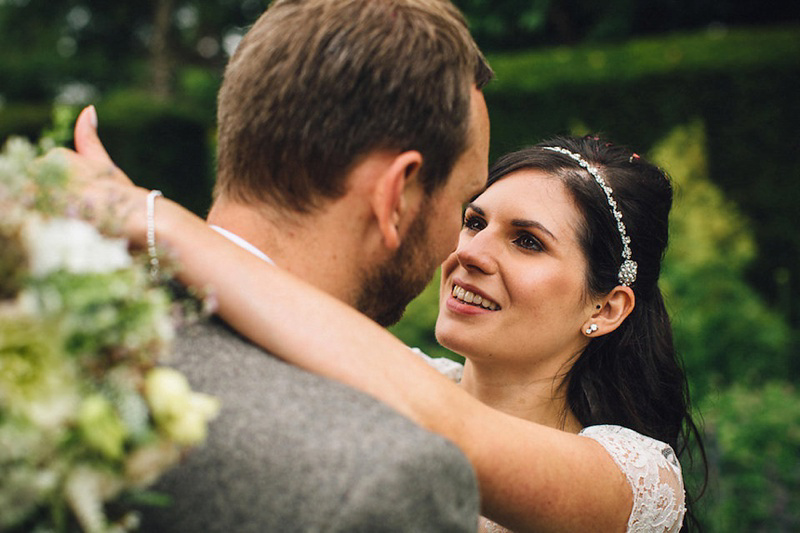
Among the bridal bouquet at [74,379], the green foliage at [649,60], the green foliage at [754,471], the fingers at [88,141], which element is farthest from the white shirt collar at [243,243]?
the green foliage at [649,60]

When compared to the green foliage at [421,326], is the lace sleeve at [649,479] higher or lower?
higher

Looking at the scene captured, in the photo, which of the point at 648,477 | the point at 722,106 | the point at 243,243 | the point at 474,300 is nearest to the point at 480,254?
the point at 474,300

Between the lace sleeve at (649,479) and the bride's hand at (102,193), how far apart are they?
1652 mm

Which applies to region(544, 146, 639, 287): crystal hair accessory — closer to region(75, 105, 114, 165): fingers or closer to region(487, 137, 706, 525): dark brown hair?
region(487, 137, 706, 525): dark brown hair

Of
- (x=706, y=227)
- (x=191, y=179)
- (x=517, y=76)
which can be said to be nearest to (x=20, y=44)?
(x=191, y=179)

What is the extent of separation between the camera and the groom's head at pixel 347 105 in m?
1.69

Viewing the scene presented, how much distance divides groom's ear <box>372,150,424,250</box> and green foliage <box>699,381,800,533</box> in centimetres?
311

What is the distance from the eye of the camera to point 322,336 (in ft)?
5.26

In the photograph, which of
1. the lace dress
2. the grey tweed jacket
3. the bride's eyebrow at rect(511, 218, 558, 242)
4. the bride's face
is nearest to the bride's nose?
the bride's face

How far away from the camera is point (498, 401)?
119 inches

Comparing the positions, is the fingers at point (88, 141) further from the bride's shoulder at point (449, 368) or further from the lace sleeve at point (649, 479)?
the bride's shoulder at point (449, 368)

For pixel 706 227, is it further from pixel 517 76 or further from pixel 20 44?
pixel 20 44

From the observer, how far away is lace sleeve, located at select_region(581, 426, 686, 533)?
8.06 feet

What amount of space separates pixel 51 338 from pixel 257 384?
0.48 metres
